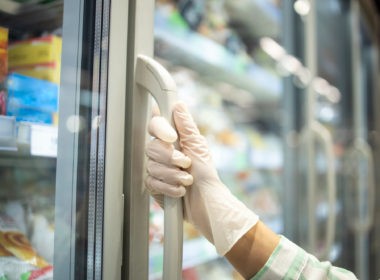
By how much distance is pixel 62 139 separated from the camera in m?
0.77

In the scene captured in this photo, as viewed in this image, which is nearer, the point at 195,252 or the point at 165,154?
the point at 165,154

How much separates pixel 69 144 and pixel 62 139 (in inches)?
0.8

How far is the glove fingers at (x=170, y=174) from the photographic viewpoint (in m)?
0.78

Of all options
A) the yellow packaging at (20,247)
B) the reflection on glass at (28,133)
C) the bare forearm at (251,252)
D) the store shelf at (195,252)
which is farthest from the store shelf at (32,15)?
the store shelf at (195,252)

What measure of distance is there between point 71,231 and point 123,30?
44 centimetres

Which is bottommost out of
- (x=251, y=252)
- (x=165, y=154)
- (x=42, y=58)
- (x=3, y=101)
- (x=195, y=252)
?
(x=195, y=252)

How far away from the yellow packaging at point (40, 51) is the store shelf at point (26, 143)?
6.2 inches

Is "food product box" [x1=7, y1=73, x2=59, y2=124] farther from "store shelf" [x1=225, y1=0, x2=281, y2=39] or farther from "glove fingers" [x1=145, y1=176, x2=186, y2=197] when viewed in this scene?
"store shelf" [x1=225, y1=0, x2=281, y2=39]

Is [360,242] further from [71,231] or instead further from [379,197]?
[71,231]

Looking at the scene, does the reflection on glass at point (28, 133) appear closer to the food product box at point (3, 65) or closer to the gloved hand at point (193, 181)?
the food product box at point (3, 65)

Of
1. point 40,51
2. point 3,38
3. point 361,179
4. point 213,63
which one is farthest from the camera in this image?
point 361,179

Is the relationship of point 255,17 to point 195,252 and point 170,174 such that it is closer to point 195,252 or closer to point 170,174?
point 195,252

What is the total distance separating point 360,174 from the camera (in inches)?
114

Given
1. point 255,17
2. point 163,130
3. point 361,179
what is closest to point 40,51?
point 163,130
